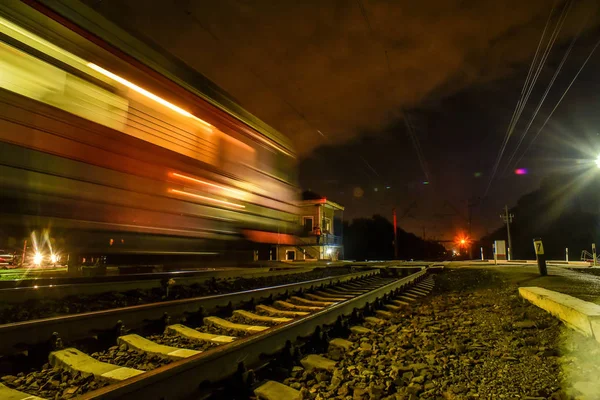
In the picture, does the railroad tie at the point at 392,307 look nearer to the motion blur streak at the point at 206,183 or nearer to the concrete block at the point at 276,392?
the motion blur streak at the point at 206,183

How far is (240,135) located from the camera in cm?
752

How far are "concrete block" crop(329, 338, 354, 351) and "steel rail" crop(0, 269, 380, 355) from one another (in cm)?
173

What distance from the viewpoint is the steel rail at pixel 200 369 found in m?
2.05

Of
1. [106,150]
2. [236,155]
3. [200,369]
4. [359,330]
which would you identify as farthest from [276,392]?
[236,155]

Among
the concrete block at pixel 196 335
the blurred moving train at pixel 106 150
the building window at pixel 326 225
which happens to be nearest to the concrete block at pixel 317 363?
the concrete block at pixel 196 335

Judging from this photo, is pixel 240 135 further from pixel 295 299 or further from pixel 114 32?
pixel 295 299

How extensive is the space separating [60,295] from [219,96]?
424cm

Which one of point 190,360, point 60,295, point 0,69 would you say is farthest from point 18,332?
point 0,69

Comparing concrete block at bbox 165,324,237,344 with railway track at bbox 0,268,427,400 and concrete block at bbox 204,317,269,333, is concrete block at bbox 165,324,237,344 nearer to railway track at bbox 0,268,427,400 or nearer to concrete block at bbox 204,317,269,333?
railway track at bbox 0,268,427,400

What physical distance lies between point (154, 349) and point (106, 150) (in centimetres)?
325

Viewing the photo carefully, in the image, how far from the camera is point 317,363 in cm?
319

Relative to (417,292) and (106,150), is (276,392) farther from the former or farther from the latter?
(417,292)

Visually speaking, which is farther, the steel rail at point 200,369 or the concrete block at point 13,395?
the concrete block at point 13,395

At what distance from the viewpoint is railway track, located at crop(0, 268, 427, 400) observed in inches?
92.4
